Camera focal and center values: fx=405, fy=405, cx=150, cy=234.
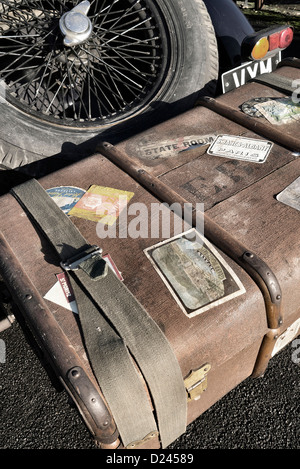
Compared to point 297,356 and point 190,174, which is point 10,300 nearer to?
point 190,174

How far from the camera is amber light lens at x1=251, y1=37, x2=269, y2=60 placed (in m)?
2.35

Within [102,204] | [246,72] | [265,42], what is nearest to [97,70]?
[246,72]

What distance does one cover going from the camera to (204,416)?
5.94 ft

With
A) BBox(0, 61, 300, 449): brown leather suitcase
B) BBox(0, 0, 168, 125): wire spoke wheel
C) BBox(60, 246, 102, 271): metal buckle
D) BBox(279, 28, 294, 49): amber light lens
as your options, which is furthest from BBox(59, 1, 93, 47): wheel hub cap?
BBox(60, 246, 102, 271): metal buckle

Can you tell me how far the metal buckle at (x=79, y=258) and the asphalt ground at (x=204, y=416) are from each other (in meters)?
0.45

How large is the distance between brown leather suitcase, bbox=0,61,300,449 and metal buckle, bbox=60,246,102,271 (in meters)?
0.07

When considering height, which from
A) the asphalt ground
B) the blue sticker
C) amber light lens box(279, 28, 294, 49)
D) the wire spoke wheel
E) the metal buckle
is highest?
the wire spoke wheel

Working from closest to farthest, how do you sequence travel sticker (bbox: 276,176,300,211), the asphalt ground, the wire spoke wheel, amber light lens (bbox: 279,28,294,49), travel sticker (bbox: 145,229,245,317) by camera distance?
travel sticker (bbox: 145,229,245,317), travel sticker (bbox: 276,176,300,211), the asphalt ground, the wire spoke wheel, amber light lens (bbox: 279,28,294,49)

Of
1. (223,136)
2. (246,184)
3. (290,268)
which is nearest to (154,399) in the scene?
(290,268)

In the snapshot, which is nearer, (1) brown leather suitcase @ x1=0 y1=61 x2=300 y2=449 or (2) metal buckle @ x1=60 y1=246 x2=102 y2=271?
(1) brown leather suitcase @ x1=0 y1=61 x2=300 y2=449

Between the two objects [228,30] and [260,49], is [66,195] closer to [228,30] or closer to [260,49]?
[260,49]

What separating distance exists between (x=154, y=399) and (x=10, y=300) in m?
0.82

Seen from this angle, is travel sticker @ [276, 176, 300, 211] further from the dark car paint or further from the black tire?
the dark car paint

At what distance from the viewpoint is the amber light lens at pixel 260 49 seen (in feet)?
7.70
